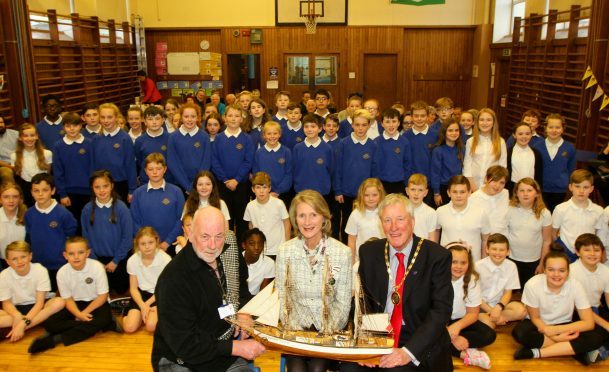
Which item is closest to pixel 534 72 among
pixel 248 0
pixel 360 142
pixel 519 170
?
pixel 519 170

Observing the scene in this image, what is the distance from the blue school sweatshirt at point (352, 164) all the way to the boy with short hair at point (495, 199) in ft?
4.41

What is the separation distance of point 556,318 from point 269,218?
8.93ft

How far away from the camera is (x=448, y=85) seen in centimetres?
1380

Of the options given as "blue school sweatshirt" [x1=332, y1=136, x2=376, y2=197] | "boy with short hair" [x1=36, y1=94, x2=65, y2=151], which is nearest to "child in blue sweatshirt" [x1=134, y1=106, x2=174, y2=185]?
"boy with short hair" [x1=36, y1=94, x2=65, y2=151]

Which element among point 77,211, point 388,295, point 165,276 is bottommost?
point 77,211

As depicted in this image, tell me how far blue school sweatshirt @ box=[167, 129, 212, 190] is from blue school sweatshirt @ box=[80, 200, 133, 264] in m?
1.05

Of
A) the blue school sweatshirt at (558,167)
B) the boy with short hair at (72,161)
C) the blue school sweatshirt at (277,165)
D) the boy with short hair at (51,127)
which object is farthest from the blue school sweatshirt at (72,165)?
the blue school sweatshirt at (558,167)

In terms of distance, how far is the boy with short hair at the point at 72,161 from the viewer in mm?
6059

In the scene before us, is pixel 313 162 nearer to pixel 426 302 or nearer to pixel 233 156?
pixel 233 156

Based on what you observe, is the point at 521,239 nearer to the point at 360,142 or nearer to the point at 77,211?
the point at 360,142

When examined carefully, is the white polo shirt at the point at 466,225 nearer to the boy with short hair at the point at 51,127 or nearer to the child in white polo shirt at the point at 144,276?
the child in white polo shirt at the point at 144,276

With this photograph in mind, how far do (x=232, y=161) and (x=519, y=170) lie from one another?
323 centimetres

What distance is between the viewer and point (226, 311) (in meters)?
2.76

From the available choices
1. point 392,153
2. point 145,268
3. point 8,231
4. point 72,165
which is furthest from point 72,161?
point 392,153
